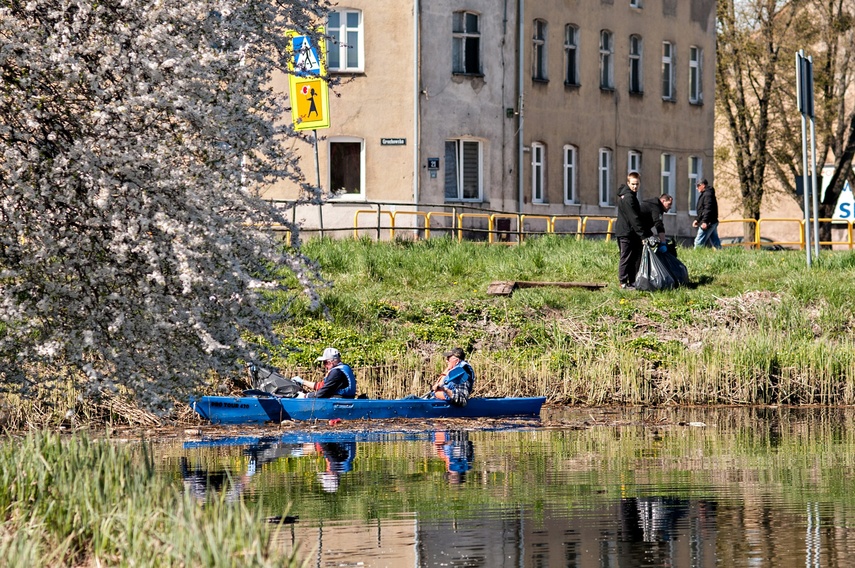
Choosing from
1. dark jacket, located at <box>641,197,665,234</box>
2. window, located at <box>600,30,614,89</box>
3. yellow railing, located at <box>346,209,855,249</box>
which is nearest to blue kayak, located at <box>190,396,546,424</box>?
dark jacket, located at <box>641,197,665,234</box>

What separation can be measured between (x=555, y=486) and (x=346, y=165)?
986 inches

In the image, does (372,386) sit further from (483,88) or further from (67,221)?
(483,88)

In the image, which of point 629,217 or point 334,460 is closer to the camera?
point 334,460

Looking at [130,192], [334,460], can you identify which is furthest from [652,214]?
[130,192]

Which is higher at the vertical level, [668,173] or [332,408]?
[668,173]

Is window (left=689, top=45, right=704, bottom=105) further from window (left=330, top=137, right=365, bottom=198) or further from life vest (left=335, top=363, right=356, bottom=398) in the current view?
life vest (left=335, top=363, right=356, bottom=398)

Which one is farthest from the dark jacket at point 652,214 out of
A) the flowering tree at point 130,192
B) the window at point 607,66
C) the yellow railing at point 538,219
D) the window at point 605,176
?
the window at point 607,66

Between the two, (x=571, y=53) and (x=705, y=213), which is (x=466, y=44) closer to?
(x=571, y=53)

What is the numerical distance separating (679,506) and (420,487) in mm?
2574

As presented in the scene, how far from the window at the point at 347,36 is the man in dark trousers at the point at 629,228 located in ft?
42.4

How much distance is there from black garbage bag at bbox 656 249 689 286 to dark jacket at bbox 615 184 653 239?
82cm

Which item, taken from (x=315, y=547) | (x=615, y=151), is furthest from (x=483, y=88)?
(x=315, y=547)

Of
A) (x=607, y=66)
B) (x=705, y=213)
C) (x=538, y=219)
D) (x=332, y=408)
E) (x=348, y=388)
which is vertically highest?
(x=607, y=66)

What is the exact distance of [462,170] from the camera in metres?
40.1
